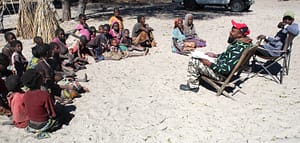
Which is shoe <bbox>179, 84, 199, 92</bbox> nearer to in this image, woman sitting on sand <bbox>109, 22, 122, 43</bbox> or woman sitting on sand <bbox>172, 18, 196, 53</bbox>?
woman sitting on sand <bbox>172, 18, 196, 53</bbox>

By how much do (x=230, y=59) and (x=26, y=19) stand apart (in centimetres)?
703

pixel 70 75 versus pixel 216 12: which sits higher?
pixel 216 12

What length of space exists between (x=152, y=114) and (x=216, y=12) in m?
12.4

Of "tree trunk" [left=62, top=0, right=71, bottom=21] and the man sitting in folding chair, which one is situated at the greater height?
"tree trunk" [left=62, top=0, right=71, bottom=21]

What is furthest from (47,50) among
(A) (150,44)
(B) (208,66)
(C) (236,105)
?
(A) (150,44)

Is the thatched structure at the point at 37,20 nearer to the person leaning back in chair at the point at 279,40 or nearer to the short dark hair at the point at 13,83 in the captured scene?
the short dark hair at the point at 13,83

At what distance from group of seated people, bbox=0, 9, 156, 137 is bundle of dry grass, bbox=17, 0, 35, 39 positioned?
2.18 m

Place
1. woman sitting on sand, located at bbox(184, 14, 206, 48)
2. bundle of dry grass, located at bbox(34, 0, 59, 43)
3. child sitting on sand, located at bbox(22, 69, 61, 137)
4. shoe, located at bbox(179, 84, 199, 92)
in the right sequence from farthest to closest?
bundle of dry grass, located at bbox(34, 0, 59, 43) → woman sitting on sand, located at bbox(184, 14, 206, 48) → shoe, located at bbox(179, 84, 199, 92) → child sitting on sand, located at bbox(22, 69, 61, 137)

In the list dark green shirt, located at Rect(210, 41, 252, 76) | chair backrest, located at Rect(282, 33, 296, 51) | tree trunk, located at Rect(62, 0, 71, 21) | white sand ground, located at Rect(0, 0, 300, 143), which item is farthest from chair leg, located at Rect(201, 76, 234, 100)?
tree trunk, located at Rect(62, 0, 71, 21)

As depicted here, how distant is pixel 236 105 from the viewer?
6.07 metres

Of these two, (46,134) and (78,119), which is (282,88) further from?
(46,134)

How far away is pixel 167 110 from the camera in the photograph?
5844mm

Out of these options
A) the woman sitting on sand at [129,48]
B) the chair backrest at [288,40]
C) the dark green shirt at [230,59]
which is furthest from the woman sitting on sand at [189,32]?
the dark green shirt at [230,59]

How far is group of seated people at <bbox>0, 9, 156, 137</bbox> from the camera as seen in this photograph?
4.89 metres
